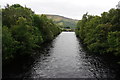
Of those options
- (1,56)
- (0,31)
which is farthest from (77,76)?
(0,31)

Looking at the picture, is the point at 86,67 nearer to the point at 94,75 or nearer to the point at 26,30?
the point at 94,75

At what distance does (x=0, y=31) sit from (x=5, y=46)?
291cm

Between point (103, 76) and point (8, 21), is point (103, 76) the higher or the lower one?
the lower one

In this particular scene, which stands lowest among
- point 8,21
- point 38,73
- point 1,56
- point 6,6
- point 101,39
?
point 38,73

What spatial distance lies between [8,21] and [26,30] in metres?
5.76

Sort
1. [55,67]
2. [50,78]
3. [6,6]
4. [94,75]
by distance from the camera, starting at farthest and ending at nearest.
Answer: [6,6] → [55,67] → [94,75] → [50,78]

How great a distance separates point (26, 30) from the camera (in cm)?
3816

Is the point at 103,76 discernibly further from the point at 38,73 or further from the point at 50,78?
the point at 38,73

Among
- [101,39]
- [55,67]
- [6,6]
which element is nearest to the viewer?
[55,67]

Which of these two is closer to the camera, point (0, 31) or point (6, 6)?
point (0, 31)

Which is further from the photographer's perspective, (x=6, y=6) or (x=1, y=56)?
(x=6, y=6)

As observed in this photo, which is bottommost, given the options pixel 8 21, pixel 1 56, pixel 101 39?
pixel 1 56

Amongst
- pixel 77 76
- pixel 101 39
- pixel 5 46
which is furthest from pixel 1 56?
pixel 101 39

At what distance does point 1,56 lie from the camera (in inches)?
1153
